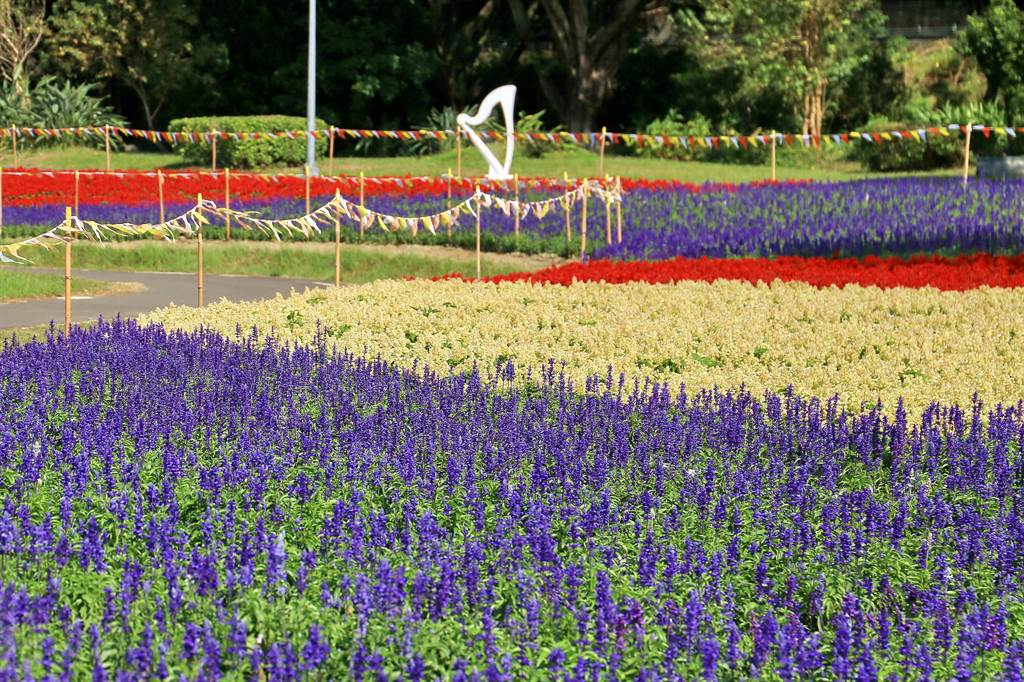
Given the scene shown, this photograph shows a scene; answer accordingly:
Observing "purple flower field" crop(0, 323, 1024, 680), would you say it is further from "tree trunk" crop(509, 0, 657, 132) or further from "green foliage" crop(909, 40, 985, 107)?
"green foliage" crop(909, 40, 985, 107)

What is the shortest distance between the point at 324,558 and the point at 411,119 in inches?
1731

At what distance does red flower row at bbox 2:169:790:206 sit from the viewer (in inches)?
1261

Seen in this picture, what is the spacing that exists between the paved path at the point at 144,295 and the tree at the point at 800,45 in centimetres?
2354

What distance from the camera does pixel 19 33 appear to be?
4862 centimetres

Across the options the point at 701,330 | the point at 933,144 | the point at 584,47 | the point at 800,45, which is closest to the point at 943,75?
the point at 800,45

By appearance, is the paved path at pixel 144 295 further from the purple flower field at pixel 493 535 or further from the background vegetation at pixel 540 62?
the background vegetation at pixel 540 62

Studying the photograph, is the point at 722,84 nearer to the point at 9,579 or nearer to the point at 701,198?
the point at 701,198

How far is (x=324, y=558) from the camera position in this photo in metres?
6.59

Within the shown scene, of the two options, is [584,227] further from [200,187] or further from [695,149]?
[695,149]

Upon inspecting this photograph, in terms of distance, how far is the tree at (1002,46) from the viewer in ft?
133

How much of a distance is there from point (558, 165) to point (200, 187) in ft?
36.4

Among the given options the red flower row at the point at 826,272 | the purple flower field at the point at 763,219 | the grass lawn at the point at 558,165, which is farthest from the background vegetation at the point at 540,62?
the red flower row at the point at 826,272

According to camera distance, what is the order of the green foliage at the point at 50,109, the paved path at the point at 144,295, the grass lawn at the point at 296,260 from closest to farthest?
the paved path at the point at 144,295 < the grass lawn at the point at 296,260 < the green foliage at the point at 50,109

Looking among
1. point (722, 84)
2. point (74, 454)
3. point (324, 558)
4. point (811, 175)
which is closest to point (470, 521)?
point (324, 558)
